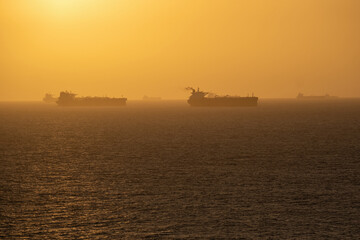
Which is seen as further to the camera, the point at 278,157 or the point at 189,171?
the point at 278,157

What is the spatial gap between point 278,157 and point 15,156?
2771cm

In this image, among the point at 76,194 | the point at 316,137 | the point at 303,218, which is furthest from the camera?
the point at 316,137

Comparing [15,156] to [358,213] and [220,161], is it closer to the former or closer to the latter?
[220,161]

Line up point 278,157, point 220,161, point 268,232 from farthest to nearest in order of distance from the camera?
point 278,157 < point 220,161 < point 268,232

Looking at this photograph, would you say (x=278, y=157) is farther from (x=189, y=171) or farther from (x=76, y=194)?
(x=76, y=194)

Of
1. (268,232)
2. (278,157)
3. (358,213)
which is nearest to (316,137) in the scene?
(278,157)

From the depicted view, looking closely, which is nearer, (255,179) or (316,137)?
(255,179)

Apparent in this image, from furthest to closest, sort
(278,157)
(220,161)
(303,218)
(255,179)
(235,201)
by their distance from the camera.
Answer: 1. (278,157)
2. (220,161)
3. (255,179)
4. (235,201)
5. (303,218)

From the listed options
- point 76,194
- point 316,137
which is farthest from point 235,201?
point 316,137

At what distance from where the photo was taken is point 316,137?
238ft

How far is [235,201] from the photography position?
28922mm

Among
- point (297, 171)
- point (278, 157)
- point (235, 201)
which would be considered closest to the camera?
point (235, 201)

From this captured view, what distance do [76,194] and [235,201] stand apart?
10.2 metres

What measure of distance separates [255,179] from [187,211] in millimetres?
11009
